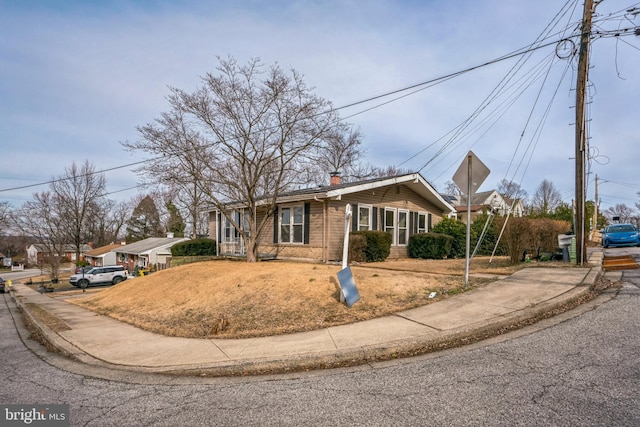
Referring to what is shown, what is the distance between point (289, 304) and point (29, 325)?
811 centimetres

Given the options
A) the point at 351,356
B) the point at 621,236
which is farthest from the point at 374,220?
the point at 621,236

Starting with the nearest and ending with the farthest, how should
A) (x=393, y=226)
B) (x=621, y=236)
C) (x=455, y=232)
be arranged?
(x=393, y=226)
(x=455, y=232)
(x=621, y=236)

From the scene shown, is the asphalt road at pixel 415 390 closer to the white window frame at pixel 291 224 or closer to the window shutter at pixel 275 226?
the white window frame at pixel 291 224

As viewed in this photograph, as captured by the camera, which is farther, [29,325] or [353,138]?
[353,138]

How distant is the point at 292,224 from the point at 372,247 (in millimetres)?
3929

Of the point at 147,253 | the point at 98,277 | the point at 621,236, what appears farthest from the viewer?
the point at 147,253

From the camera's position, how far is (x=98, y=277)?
32719 millimetres

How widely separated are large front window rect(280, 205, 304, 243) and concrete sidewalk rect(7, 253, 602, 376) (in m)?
9.29

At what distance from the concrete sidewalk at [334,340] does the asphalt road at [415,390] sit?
0.30 m

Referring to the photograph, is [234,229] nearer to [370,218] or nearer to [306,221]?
[306,221]

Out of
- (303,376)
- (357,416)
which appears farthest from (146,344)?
(357,416)

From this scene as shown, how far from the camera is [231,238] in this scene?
70.2ft

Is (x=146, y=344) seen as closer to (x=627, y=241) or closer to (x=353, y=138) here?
(x=627, y=241)

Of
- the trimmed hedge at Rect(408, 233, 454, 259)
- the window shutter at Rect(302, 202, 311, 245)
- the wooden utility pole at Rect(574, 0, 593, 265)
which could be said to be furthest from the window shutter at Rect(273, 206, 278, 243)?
the wooden utility pole at Rect(574, 0, 593, 265)
